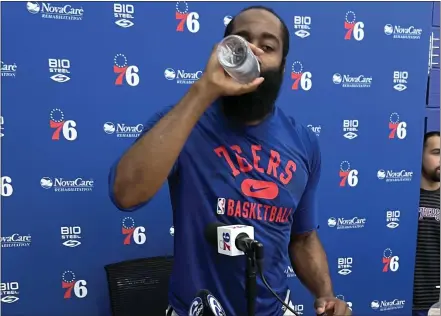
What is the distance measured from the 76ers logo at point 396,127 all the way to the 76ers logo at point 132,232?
141 centimetres

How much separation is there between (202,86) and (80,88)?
1.17 m

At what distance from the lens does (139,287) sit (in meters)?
1.70

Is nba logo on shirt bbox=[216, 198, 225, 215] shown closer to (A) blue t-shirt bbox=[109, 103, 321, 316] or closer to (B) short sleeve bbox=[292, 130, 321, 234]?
(A) blue t-shirt bbox=[109, 103, 321, 316]

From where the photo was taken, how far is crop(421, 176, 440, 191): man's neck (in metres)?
2.42

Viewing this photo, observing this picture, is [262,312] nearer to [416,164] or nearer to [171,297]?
[171,297]

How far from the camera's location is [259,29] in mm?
1094

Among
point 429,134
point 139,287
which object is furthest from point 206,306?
point 429,134

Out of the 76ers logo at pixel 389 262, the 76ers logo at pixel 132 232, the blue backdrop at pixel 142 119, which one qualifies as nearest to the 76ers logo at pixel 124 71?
the blue backdrop at pixel 142 119

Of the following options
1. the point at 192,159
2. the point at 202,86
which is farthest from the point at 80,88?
the point at 202,86

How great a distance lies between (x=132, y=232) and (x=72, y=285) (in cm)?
34

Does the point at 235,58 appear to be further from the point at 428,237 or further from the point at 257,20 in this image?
the point at 428,237

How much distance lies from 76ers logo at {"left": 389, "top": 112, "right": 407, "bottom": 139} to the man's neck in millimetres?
291

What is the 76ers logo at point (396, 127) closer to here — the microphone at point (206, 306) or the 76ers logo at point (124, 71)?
the 76ers logo at point (124, 71)

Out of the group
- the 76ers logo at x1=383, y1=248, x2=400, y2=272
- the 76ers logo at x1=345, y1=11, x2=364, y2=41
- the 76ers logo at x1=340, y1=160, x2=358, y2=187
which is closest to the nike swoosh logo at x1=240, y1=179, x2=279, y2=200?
the 76ers logo at x1=340, y1=160, x2=358, y2=187
